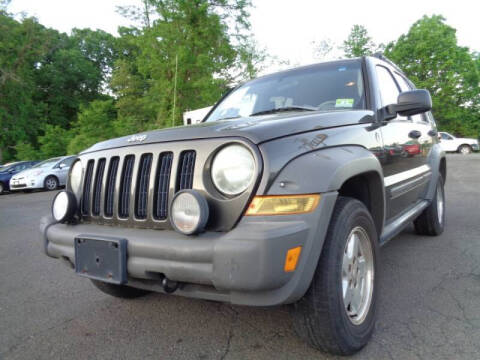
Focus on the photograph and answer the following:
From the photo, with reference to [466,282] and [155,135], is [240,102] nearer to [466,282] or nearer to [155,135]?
[155,135]

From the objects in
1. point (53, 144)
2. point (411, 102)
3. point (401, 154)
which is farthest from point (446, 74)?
point (411, 102)

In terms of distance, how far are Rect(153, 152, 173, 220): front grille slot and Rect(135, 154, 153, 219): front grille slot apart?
9cm

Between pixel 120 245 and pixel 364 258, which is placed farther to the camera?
pixel 364 258

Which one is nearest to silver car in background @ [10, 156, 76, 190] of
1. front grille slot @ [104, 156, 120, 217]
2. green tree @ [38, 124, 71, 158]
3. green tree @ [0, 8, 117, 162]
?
green tree @ [38, 124, 71, 158]

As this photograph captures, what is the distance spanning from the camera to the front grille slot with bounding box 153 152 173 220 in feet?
6.13

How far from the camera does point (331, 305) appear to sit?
1667 mm

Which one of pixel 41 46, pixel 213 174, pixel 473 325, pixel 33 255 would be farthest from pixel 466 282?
pixel 41 46

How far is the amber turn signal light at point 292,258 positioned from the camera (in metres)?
1.51

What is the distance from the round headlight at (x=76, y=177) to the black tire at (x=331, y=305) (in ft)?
5.43

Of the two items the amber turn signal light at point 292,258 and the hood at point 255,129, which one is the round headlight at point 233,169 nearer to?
the hood at point 255,129

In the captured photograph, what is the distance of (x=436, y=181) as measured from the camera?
412 centimetres

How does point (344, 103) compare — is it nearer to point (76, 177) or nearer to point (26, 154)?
point (76, 177)

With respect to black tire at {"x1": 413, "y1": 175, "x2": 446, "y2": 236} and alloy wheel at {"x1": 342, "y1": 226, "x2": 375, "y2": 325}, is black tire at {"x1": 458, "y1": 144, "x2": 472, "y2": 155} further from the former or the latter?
alloy wheel at {"x1": 342, "y1": 226, "x2": 375, "y2": 325}

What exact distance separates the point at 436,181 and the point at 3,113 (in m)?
32.9
